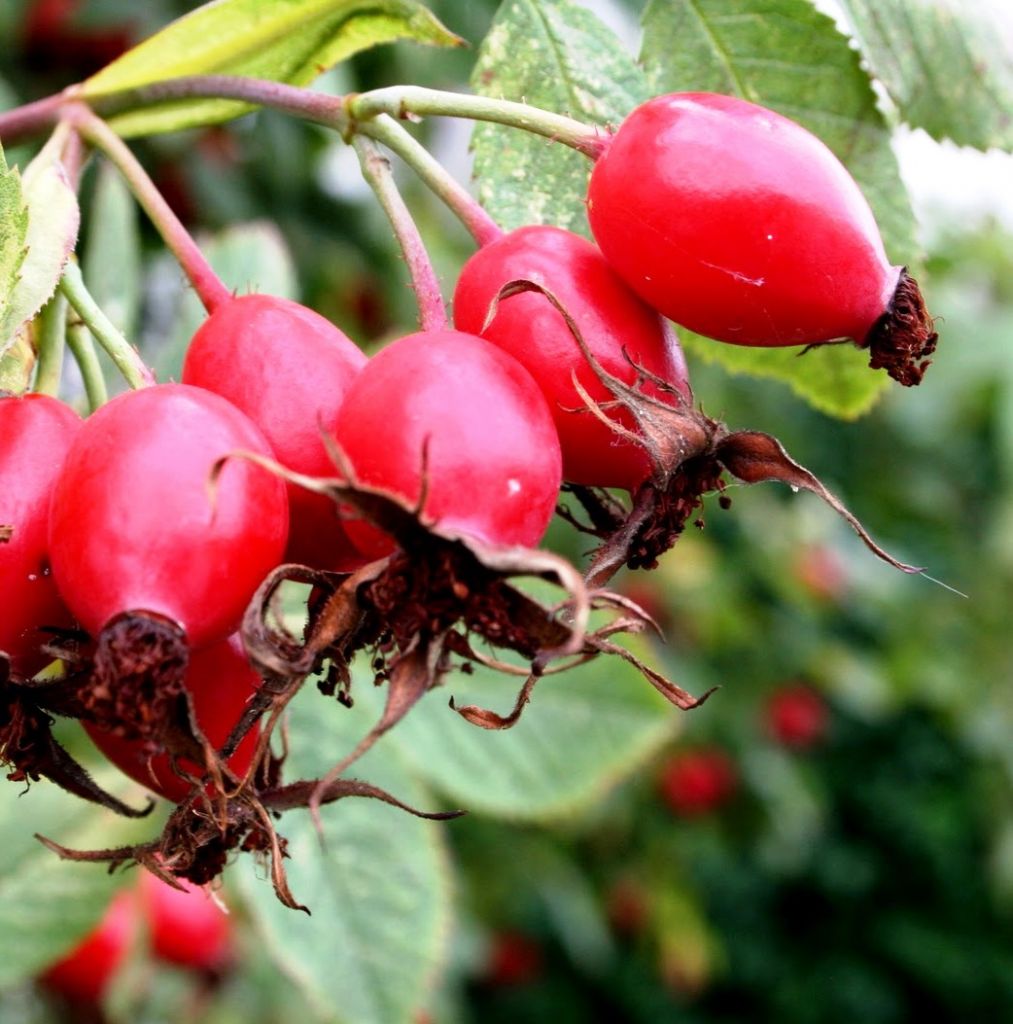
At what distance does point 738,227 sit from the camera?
1002mm

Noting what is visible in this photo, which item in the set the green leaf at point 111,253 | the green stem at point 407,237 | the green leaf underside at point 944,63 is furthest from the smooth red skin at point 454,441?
the green leaf at point 111,253

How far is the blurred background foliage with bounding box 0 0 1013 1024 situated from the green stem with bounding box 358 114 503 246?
2.30ft

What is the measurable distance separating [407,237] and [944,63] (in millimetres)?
651

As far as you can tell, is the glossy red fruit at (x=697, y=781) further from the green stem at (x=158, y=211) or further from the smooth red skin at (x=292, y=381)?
the smooth red skin at (x=292, y=381)

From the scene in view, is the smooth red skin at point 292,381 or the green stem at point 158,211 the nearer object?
the smooth red skin at point 292,381

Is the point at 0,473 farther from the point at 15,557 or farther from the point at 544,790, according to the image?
the point at 544,790

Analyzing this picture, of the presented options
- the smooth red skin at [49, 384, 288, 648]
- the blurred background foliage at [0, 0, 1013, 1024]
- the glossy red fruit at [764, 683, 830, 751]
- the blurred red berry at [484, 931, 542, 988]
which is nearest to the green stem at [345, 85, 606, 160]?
the smooth red skin at [49, 384, 288, 648]

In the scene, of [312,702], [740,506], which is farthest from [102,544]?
[740,506]

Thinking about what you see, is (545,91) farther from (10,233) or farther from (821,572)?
(821,572)

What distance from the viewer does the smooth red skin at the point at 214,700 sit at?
Result: 40.3 inches

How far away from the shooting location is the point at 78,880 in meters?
2.00

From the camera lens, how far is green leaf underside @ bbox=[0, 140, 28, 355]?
104cm

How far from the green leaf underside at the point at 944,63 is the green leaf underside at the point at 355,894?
1021 millimetres

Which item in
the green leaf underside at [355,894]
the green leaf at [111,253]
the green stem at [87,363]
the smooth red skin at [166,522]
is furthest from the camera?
the green leaf at [111,253]
